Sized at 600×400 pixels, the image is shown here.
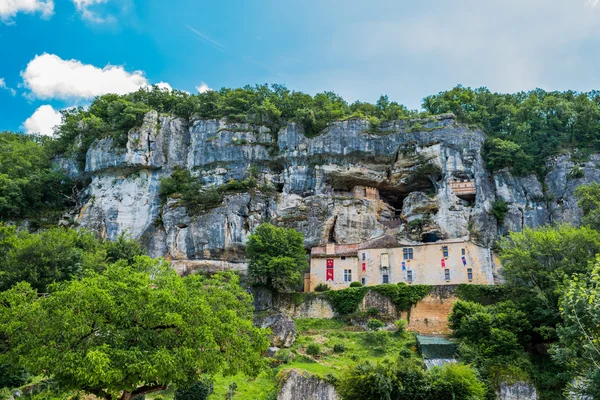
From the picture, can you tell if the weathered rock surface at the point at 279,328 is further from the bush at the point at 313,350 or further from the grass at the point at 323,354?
the bush at the point at 313,350

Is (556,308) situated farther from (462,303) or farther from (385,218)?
(385,218)

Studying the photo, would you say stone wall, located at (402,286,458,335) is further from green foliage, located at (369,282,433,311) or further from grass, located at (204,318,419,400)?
grass, located at (204,318,419,400)

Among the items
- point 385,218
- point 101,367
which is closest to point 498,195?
point 385,218

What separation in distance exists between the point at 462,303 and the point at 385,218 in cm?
2070

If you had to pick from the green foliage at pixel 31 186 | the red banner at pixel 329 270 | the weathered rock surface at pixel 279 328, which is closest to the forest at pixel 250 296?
the green foliage at pixel 31 186

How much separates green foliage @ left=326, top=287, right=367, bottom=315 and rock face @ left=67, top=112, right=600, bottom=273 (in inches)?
334

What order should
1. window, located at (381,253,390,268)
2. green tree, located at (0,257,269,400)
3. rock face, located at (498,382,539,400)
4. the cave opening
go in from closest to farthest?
green tree, located at (0,257,269,400)
rock face, located at (498,382,539,400)
window, located at (381,253,390,268)
the cave opening

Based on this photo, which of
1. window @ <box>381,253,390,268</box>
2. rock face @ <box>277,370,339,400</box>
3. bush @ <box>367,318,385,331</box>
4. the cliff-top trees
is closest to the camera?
rock face @ <box>277,370,339,400</box>

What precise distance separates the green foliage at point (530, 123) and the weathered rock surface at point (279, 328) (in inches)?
1085

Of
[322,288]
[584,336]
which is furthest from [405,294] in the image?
[584,336]

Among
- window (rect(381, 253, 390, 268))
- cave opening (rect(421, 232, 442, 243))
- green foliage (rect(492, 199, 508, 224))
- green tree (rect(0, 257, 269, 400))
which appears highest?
green foliage (rect(492, 199, 508, 224))

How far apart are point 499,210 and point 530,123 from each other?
11.8 metres

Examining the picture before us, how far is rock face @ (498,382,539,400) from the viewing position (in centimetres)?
2464

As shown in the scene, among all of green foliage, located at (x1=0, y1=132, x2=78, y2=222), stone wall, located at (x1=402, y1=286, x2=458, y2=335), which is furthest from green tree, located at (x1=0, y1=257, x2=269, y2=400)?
green foliage, located at (x1=0, y1=132, x2=78, y2=222)
